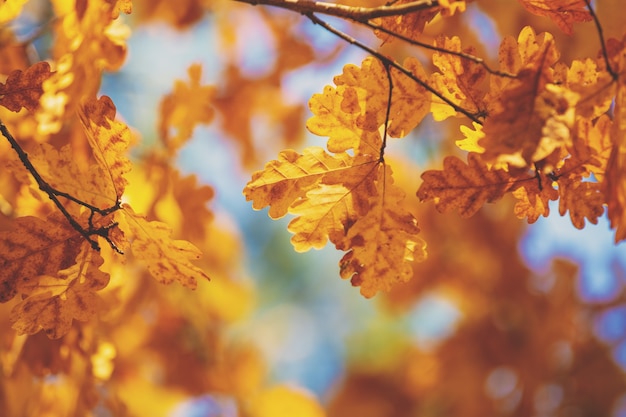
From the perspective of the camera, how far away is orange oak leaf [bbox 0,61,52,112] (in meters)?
Result: 0.77

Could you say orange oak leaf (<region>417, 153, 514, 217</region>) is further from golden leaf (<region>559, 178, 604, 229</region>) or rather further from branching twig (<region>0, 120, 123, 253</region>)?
branching twig (<region>0, 120, 123, 253</region>)

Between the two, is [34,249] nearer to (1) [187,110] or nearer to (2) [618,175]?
(1) [187,110]

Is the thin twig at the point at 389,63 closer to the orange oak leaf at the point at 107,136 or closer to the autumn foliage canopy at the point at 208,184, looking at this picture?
the autumn foliage canopy at the point at 208,184

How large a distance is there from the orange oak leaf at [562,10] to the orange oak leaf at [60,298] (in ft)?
2.34

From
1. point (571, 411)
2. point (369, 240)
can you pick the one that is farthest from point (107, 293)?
point (571, 411)

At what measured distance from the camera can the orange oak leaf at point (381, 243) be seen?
2.69 feet

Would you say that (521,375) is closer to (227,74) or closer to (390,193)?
(227,74)

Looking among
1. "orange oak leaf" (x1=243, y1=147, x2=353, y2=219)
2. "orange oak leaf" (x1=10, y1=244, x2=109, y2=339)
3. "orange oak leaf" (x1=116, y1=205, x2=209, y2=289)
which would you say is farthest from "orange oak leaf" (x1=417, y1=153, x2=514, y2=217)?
"orange oak leaf" (x1=10, y1=244, x2=109, y2=339)

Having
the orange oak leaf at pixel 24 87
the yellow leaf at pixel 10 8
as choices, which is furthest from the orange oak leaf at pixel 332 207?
the yellow leaf at pixel 10 8

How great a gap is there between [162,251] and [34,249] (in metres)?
0.17

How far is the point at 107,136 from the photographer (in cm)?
78

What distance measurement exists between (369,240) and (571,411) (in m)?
3.35

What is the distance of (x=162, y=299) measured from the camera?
2.23 m

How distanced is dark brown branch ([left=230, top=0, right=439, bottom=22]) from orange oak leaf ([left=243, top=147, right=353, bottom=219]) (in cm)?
19
